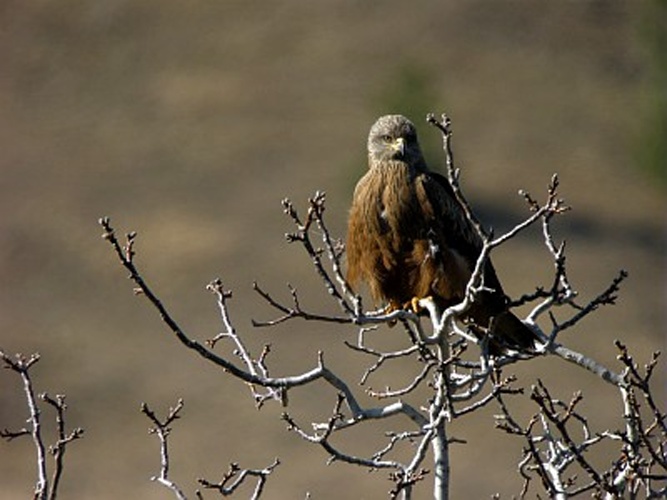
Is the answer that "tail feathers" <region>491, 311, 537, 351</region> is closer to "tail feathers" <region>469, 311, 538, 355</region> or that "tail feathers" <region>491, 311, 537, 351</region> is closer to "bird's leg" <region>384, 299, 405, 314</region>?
"tail feathers" <region>469, 311, 538, 355</region>

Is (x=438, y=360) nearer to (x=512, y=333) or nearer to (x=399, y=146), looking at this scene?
(x=512, y=333)

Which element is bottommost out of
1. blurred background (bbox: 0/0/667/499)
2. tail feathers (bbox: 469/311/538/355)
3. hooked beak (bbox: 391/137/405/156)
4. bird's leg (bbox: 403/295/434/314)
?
tail feathers (bbox: 469/311/538/355)

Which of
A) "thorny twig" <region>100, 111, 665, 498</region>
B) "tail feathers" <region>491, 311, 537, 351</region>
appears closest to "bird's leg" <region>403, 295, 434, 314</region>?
"tail feathers" <region>491, 311, 537, 351</region>

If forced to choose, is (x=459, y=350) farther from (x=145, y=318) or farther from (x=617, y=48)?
(x=617, y=48)

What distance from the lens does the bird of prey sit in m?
6.53

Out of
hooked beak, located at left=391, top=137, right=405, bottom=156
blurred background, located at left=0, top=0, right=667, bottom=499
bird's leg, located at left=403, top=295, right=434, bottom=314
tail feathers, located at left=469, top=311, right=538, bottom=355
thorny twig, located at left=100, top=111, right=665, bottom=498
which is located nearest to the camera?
thorny twig, located at left=100, top=111, right=665, bottom=498

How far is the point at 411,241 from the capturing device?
6.66 meters

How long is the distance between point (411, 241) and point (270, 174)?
2319 centimetres

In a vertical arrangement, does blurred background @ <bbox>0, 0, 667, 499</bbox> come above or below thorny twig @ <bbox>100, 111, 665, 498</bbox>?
above

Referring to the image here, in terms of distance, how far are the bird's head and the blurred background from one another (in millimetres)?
14512

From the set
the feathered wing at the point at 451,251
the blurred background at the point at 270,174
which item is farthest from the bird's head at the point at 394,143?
the blurred background at the point at 270,174

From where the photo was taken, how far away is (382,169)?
6922 millimetres

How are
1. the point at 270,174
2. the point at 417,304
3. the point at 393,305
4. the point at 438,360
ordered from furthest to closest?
the point at 270,174
the point at 393,305
the point at 417,304
the point at 438,360

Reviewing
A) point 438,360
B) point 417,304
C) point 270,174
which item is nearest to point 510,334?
Answer: point 417,304
